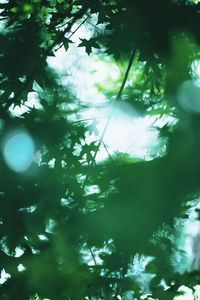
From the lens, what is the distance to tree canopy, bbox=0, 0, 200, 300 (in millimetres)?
1765

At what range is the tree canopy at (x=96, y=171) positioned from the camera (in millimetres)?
1765

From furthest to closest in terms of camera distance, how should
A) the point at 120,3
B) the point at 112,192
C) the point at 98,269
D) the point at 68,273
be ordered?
the point at 120,3 → the point at 112,192 → the point at 98,269 → the point at 68,273

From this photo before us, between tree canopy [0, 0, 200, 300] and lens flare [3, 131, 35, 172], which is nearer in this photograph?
tree canopy [0, 0, 200, 300]

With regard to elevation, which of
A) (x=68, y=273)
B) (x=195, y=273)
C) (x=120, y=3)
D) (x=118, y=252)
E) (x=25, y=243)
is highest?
(x=120, y=3)

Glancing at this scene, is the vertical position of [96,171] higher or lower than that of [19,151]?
lower

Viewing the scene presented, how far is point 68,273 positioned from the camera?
1.66 metres

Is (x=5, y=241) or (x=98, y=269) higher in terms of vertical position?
(x=5, y=241)

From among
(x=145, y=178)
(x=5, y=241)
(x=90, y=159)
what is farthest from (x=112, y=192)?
(x=5, y=241)

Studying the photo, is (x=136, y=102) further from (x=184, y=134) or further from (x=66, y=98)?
(x=184, y=134)

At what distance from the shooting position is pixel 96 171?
7.79ft

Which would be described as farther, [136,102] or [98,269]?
[136,102]

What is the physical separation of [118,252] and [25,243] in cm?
56

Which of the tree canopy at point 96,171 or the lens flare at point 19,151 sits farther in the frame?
the lens flare at point 19,151

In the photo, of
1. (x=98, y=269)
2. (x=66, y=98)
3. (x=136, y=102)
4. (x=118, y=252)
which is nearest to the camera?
(x=98, y=269)
